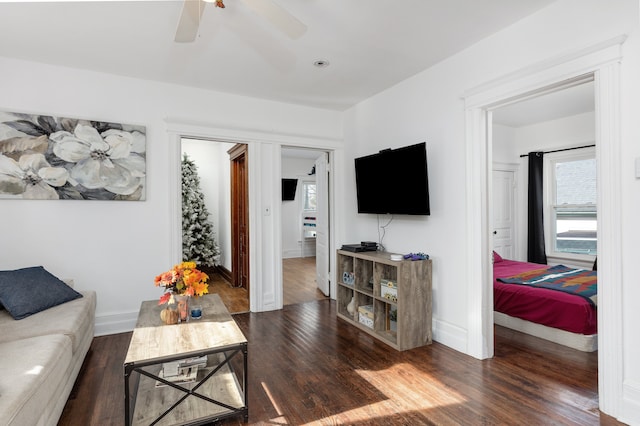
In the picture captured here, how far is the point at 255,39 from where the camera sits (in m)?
2.78

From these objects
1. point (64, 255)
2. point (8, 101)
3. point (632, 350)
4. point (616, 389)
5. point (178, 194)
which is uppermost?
point (8, 101)

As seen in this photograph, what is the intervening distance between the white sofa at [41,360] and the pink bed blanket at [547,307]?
12.2ft

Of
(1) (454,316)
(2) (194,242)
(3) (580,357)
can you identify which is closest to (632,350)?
(3) (580,357)

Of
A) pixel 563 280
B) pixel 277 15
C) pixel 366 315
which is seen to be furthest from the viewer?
pixel 563 280

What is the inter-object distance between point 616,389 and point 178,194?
389 centimetres

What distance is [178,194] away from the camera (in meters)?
3.78

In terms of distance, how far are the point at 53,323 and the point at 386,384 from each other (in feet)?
7.50

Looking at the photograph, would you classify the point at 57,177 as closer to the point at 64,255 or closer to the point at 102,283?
the point at 64,255

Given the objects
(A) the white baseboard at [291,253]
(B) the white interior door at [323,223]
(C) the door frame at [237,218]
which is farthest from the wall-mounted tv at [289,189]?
(B) the white interior door at [323,223]

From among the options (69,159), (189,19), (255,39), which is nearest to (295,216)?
(69,159)

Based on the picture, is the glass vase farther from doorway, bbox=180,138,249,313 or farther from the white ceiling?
doorway, bbox=180,138,249,313

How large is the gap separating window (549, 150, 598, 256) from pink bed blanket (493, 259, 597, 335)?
2506 millimetres

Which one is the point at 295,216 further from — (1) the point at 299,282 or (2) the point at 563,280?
(2) the point at 563,280

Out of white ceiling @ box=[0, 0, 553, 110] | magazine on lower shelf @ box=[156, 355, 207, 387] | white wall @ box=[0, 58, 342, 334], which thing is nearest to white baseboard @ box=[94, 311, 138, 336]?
white wall @ box=[0, 58, 342, 334]
